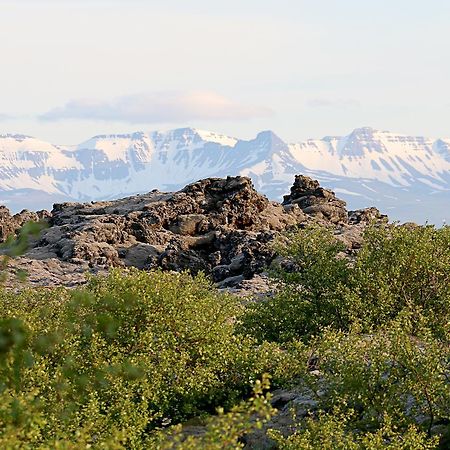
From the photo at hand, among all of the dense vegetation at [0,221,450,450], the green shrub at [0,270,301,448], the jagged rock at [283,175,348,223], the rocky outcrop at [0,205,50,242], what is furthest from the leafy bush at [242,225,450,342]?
the rocky outcrop at [0,205,50,242]

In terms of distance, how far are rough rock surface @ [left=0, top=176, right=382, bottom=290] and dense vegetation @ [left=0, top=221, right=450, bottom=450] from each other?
3209 centimetres

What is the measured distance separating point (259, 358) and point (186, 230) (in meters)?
64.7

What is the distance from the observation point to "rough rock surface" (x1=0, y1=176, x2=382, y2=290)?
86.2 m

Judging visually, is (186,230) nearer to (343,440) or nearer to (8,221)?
(8,221)

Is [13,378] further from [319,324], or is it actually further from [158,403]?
[319,324]

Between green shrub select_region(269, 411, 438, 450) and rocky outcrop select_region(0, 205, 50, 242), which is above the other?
green shrub select_region(269, 411, 438, 450)

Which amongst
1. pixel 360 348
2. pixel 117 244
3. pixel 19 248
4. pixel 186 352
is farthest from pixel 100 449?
pixel 117 244

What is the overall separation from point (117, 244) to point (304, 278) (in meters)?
51.6

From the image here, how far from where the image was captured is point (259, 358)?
120 feet

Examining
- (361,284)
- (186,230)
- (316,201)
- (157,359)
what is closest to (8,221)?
(186,230)

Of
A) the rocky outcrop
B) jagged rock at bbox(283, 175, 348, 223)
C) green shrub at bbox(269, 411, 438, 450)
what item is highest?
jagged rock at bbox(283, 175, 348, 223)

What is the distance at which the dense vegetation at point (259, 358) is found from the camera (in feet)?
77.2

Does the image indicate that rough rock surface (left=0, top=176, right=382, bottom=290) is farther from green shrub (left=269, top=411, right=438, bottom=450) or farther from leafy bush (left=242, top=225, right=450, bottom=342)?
green shrub (left=269, top=411, right=438, bottom=450)

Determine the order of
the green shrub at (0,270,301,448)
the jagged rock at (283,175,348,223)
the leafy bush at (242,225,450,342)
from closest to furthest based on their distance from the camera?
the green shrub at (0,270,301,448) < the leafy bush at (242,225,450,342) < the jagged rock at (283,175,348,223)
